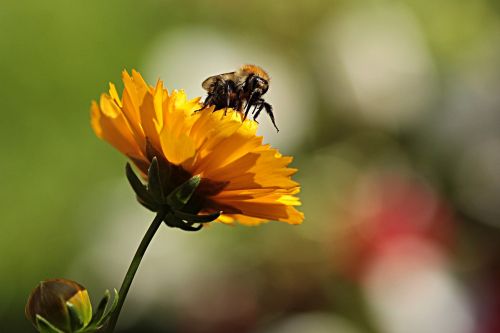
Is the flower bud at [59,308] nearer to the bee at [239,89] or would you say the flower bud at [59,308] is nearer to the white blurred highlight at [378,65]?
the bee at [239,89]

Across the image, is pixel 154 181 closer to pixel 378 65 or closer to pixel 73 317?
pixel 73 317

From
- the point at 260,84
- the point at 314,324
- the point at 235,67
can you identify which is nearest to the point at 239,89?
the point at 260,84

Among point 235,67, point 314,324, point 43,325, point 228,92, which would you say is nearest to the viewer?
point 43,325

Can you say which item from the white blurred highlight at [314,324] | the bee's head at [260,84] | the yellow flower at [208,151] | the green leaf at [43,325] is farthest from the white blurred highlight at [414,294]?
the green leaf at [43,325]

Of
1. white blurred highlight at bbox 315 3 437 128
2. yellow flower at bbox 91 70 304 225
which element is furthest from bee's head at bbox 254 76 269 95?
white blurred highlight at bbox 315 3 437 128

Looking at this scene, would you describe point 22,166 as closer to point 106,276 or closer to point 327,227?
point 106,276
